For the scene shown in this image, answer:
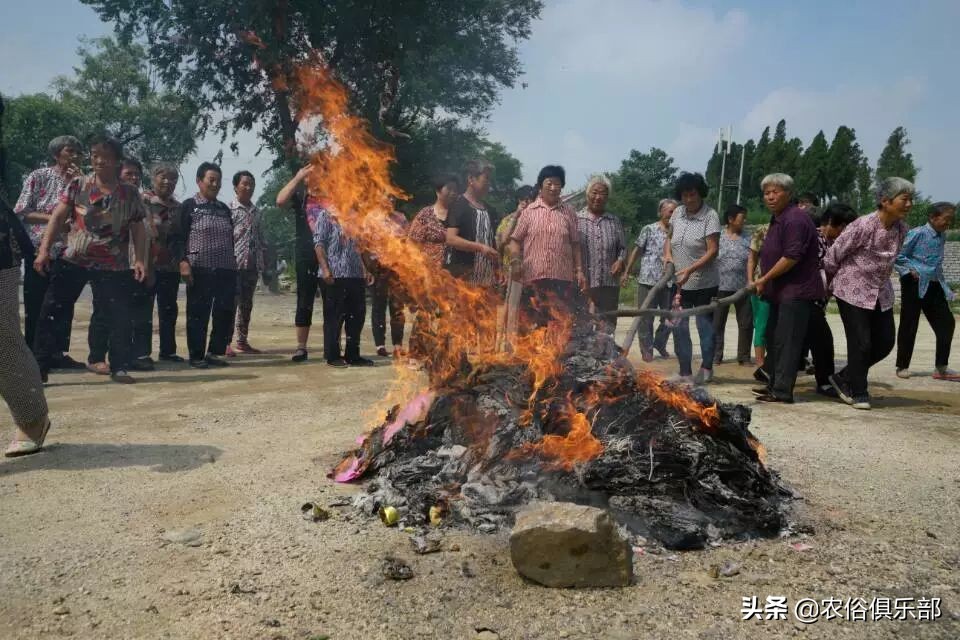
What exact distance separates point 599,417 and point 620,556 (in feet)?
3.96

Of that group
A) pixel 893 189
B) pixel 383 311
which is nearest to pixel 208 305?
pixel 383 311

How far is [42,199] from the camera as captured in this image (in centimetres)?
732

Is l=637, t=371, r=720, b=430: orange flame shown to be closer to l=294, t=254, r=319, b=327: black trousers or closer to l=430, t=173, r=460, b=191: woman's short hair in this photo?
l=430, t=173, r=460, b=191: woman's short hair

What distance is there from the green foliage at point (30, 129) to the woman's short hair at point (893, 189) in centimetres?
3732

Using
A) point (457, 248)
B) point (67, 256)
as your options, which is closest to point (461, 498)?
point (457, 248)

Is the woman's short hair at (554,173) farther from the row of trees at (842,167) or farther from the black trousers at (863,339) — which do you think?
the row of trees at (842,167)

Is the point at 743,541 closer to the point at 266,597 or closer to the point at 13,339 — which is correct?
the point at 266,597

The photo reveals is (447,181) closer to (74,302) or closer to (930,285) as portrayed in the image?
(74,302)

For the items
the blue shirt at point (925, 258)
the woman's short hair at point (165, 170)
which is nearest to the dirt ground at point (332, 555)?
the blue shirt at point (925, 258)

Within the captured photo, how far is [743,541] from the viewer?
3434 mm

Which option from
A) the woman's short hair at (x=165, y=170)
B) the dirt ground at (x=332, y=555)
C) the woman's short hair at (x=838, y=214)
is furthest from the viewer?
the woman's short hair at (x=165, y=170)

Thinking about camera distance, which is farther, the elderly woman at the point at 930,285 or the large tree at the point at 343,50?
the large tree at the point at 343,50

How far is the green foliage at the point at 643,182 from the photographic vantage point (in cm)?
5744

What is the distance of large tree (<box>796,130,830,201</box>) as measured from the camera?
50875 millimetres
